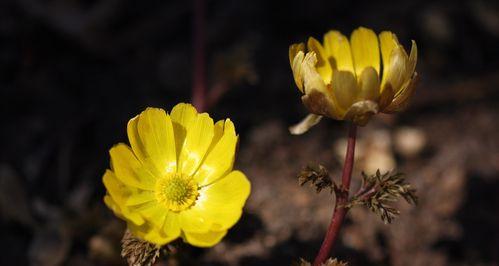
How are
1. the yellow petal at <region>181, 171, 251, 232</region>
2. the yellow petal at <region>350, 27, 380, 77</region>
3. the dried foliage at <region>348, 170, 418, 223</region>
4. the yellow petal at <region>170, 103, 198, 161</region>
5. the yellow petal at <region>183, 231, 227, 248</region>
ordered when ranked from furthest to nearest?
the yellow petal at <region>350, 27, 380, 77</region>, the yellow petal at <region>170, 103, 198, 161</region>, the dried foliage at <region>348, 170, 418, 223</region>, the yellow petal at <region>181, 171, 251, 232</region>, the yellow petal at <region>183, 231, 227, 248</region>

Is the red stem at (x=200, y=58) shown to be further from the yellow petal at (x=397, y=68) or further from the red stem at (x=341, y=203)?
the yellow petal at (x=397, y=68)

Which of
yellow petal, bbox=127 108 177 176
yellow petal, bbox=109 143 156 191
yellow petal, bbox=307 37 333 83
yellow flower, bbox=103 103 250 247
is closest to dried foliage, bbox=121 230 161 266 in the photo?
yellow flower, bbox=103 103 250 247

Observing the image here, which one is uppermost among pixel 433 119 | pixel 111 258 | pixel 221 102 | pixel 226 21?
pixel 226 21

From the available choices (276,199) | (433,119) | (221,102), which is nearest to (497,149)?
(433,119)

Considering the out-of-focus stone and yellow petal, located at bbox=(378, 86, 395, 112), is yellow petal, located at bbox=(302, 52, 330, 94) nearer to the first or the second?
yellow petal, located at bbox=(378, 86, 395, 112)

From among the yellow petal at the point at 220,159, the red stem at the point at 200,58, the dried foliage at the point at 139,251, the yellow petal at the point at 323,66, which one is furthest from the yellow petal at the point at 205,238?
the red stem at the point at 200,58

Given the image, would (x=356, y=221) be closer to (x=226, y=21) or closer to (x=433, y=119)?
(x=433, y=119)

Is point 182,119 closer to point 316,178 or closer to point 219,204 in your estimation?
point 219,204
